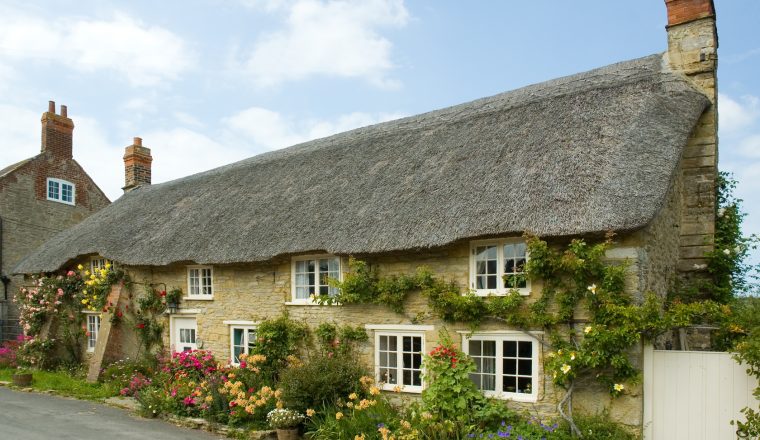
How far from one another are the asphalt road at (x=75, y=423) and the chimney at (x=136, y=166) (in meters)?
10.7

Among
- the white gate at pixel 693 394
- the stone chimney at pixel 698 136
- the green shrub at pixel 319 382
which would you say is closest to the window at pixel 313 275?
the green shrub at pixel 319 382

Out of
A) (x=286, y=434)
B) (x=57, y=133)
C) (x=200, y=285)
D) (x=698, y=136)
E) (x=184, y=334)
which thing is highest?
(x=57, y=133)

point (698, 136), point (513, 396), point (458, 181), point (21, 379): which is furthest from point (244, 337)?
point (698, 136)

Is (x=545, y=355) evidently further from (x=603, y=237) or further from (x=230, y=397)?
(x=230, y=397)

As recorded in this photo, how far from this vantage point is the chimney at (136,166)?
21656 mm

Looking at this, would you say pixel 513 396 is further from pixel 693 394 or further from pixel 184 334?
pixel 184 334

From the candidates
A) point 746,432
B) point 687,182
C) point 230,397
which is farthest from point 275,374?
point 687,182

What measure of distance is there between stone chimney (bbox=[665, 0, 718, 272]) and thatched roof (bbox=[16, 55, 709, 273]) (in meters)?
0.54

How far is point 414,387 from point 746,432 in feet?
15.6

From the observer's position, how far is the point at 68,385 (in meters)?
13.7

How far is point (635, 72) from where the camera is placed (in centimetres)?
1111

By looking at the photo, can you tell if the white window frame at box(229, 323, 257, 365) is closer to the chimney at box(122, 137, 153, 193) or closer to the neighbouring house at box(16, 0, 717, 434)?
the neighbouring house at box(16, 0, 717, 434)

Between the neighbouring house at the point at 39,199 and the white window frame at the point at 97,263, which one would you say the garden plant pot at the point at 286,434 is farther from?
the neighbouring house at the point at 39,199

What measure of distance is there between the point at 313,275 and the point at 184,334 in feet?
14.9
